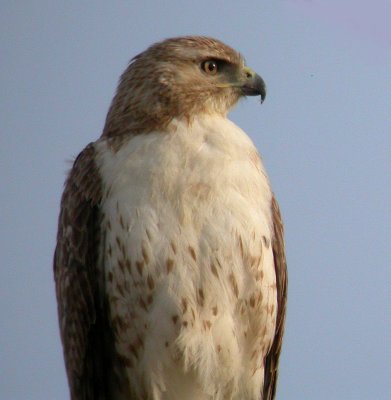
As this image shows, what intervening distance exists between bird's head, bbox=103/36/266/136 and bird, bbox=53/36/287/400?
0.4 inches

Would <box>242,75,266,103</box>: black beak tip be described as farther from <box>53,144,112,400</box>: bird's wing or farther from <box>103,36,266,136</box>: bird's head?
<box>53,144,112,400</box>: bird's wing

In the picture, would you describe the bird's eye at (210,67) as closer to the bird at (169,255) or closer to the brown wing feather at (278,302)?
the bird at (169,255)

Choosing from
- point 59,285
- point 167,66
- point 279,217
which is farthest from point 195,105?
point 59,285

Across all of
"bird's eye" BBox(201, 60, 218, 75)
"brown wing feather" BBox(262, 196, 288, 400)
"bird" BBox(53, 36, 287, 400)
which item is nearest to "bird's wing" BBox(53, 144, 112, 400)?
"bird" BBox(53, 36, 287, 400)

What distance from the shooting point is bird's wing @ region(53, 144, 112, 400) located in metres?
7.40

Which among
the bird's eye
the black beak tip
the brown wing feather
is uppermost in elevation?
the bird's eye

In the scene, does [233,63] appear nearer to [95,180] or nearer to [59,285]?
[95,180]

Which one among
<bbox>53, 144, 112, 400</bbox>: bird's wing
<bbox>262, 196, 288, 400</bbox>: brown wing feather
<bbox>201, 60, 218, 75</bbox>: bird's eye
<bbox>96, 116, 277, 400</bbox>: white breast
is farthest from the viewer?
<bbox>201, 60, 218, 75</bbox>: bird's eye

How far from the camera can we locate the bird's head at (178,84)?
24.9 ft

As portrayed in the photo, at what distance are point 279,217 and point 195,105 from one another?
0.82 metres

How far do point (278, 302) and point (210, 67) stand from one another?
149 cm

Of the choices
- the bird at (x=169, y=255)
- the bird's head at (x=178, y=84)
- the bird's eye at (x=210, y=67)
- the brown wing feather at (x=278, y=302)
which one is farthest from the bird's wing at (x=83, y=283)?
the brown wing feather at (x=278, y=302)

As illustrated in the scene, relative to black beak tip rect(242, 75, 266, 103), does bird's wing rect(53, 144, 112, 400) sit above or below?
below

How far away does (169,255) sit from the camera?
7148mm
